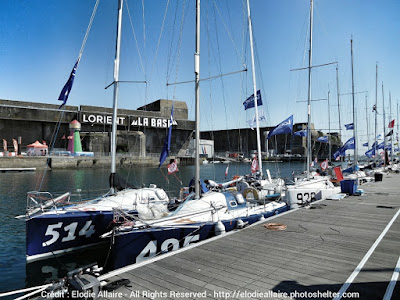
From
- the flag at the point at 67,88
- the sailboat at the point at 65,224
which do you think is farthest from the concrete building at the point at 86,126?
the sailboat at the point at 65,224

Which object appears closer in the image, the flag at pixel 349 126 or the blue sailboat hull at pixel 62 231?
the blue sailboat hull at pixel 62 231

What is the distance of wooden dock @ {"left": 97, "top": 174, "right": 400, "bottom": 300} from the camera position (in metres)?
5.37

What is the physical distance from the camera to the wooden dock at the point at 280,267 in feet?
17.6

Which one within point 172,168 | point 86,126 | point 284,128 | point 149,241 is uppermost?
point 86,126

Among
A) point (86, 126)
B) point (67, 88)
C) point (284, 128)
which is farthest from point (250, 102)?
point (86, 126)

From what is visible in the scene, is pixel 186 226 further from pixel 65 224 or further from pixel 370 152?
pixel 370 152

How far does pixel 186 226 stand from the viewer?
947 centimetres

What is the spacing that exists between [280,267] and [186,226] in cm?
369

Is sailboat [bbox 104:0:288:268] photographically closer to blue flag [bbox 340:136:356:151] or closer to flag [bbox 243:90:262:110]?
flag [bbox 243:90:262:110]

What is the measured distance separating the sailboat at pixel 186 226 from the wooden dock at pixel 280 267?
1.06 meters

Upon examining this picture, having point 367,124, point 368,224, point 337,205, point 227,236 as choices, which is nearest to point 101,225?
point 227,236

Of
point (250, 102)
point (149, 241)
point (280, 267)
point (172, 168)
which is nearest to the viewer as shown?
point (280, 267)

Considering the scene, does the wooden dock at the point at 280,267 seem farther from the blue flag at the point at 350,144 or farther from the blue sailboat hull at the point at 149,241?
the blue flag at the point at 350,144

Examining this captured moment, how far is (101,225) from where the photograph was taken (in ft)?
38.7
